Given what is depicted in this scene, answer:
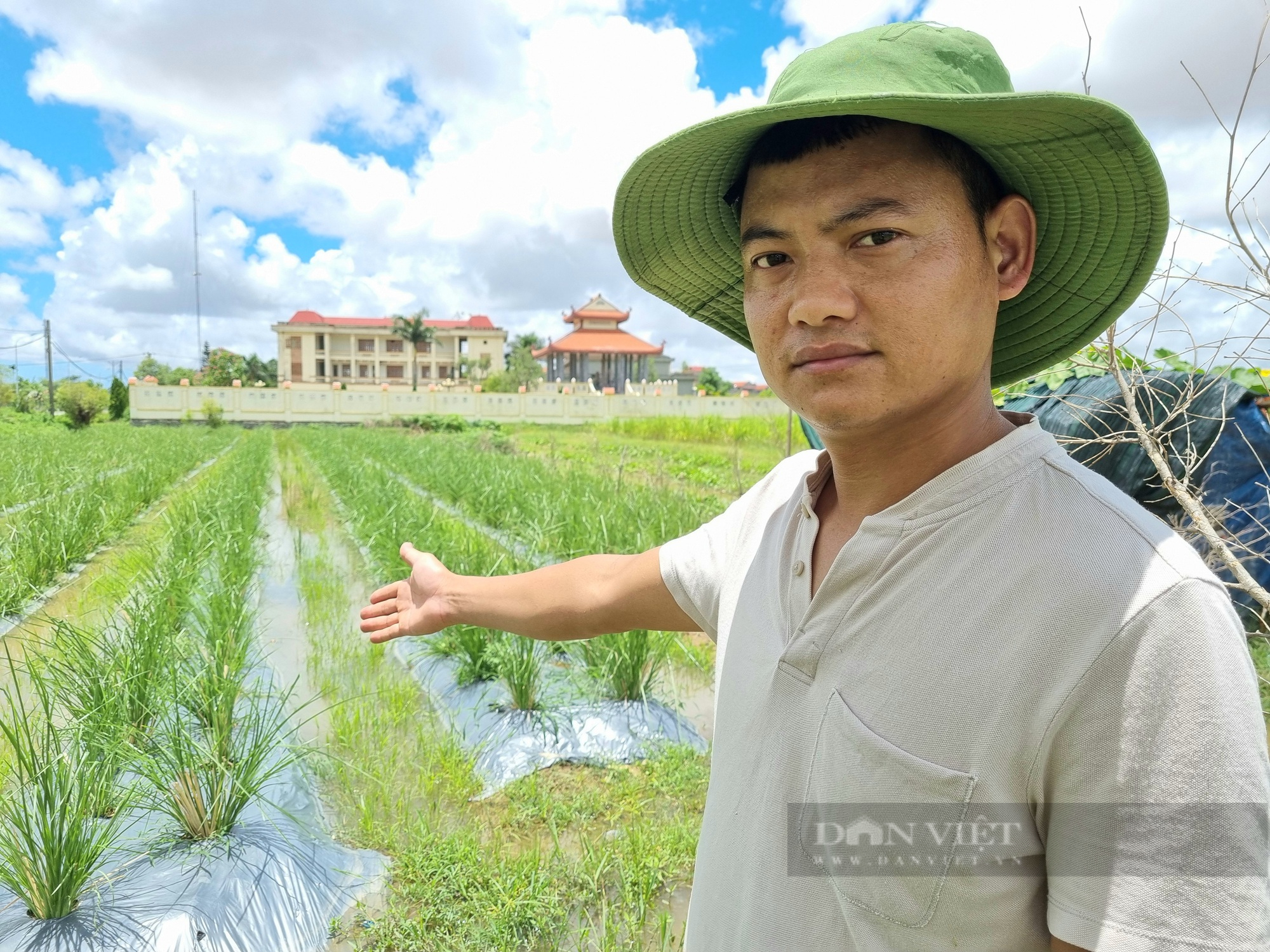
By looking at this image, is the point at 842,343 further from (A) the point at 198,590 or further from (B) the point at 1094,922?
(A) the point at 198,590

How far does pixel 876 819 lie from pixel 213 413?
2621 centimetres

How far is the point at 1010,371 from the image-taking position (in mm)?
1020

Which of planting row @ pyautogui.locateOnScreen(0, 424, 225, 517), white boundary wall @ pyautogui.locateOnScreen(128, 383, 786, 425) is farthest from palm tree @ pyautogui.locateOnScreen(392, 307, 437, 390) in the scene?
planting row @ pyautogui.locateOnScreen(0, 424, 225, 517)

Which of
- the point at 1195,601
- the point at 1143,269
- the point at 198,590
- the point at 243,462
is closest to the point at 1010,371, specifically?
the point at 1143,269

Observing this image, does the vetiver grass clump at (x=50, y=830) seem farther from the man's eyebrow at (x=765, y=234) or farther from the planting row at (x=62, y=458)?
the planting row at (x=62, y=458)

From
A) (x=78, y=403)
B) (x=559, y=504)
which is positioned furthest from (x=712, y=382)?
(x=559, y=504)

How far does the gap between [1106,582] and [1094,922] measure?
0.24 meters

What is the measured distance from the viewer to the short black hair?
0.75m

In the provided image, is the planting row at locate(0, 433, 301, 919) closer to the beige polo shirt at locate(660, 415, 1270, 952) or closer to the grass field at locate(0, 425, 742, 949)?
the grass field at locate(0, 425, 742, 949)

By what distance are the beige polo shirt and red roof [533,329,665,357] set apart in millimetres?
41225

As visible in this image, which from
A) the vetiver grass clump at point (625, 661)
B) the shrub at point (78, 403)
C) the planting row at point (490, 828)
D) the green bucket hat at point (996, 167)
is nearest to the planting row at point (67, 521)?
the planting row at point (490, 828)

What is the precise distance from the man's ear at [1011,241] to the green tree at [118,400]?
96.3 feet

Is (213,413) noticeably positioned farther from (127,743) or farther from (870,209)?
(870,209)

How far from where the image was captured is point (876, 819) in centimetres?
66
